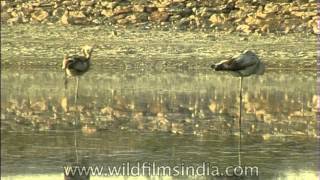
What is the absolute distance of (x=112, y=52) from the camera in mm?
19984

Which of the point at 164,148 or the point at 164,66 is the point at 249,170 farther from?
the point at 164,66

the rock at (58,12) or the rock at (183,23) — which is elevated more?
the rock at (58,12)

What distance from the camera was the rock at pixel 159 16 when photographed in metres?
21.7

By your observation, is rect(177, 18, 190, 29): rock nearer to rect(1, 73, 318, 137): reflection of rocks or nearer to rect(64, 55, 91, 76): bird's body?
rect(1, 73, 318, 137): reflection of rocks

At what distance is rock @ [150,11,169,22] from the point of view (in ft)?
71.3

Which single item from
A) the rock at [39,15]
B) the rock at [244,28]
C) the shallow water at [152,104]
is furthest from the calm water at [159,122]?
the rock at [39,15]

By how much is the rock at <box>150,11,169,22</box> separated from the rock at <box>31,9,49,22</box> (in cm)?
250

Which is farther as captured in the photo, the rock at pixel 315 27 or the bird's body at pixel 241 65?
the rock at pixel 315 27

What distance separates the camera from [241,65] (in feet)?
44.6

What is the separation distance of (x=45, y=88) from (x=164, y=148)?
19.4ft

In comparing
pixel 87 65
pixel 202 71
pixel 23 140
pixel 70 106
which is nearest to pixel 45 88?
pixel 87 65

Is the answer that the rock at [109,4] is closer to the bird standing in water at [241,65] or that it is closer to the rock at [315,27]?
the rock at [315,27]

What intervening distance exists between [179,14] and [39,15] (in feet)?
10.6

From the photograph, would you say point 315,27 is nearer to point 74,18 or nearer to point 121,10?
point 121,10
